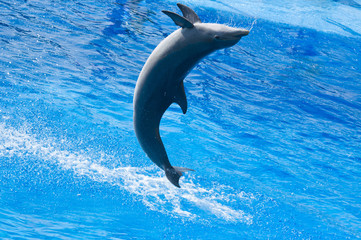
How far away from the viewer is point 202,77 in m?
10.0

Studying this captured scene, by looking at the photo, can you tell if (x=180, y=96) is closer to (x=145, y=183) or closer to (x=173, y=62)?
(x=173, y=62)

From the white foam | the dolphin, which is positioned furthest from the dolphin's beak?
the white foam

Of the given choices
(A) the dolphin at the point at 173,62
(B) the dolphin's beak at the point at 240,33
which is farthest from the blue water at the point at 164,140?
(B) the dolphin's beak at the point at 240,33

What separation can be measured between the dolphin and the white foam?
2.96 metres

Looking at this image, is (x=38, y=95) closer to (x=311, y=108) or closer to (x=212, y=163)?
(x=212, y=163)

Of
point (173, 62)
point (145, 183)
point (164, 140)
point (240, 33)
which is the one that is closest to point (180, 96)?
point (173, 62)

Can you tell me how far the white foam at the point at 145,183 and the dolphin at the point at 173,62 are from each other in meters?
2.96

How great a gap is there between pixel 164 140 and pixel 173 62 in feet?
15.6

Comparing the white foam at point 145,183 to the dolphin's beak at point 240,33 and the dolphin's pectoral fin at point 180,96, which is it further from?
the dolphin's beak at point 240,33

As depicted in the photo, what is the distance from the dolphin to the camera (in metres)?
2.36

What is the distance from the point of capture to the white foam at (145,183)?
221 inches

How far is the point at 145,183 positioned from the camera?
19.5ft

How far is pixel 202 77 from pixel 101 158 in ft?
14.4

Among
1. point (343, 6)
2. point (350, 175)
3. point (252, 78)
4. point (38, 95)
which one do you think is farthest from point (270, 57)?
point (343, 6)
